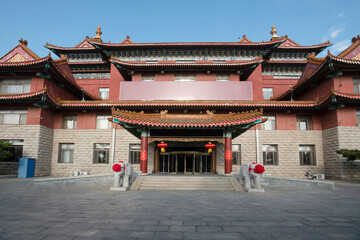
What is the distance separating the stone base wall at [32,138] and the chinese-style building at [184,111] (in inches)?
3.0

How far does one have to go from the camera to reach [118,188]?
9461 millimetres

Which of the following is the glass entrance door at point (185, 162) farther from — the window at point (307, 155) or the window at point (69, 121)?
the window at point (69, 121)

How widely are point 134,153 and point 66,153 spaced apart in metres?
5.87

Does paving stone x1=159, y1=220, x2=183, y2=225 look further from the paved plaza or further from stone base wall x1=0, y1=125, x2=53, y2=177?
stone base wall x1=0, y1=125, x2=53, y2=177

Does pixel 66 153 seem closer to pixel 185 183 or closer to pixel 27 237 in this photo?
pixel 185 183

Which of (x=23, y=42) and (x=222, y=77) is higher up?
(x=23, y=42)

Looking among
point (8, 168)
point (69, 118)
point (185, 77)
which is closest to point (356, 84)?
point (185, 77)

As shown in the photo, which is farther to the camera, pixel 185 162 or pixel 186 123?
pixel 185 162

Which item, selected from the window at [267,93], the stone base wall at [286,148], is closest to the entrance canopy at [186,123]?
the stone base wall at [286,148]

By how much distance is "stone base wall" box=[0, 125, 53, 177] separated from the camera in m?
16.7

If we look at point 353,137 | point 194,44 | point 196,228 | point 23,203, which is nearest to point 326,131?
point 353,137

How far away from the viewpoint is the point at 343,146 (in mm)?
15828

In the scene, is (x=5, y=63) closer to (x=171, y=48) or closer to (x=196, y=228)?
(x=171, y=48)

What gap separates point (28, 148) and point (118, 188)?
11.4 m
